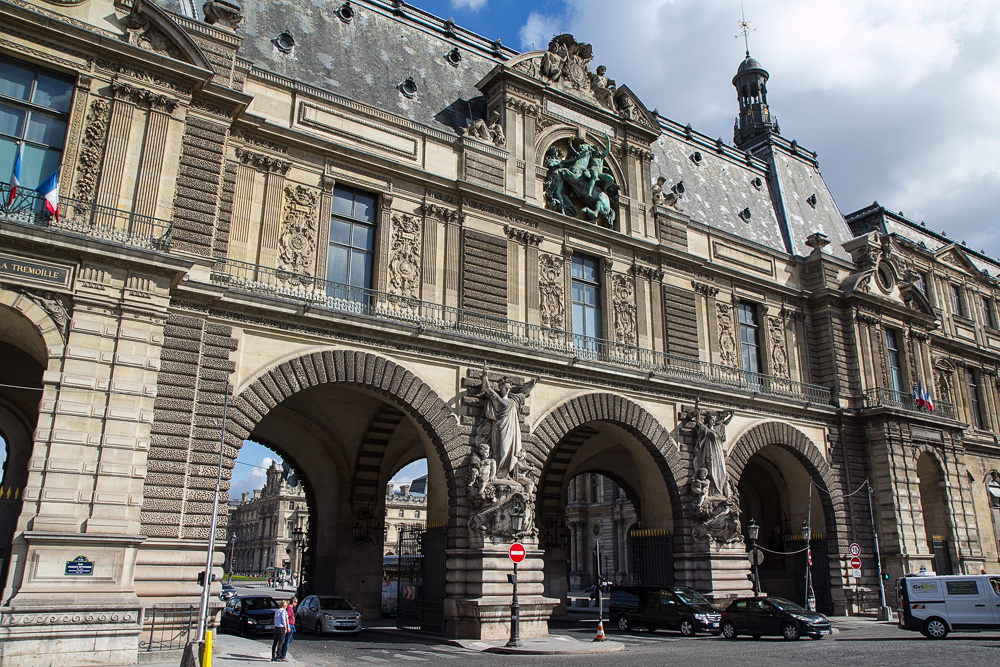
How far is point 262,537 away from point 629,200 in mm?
95039

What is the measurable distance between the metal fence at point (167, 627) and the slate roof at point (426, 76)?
15976 millimetres

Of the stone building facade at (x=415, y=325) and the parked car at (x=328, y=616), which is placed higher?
the stone building facade at (x=415, y=325)

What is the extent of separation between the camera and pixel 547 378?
25.4 m

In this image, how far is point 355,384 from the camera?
22234 mm

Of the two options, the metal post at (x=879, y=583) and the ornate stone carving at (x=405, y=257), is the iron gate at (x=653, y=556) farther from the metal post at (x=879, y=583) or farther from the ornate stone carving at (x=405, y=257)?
the ornate stone carving at (x=405, y=257)

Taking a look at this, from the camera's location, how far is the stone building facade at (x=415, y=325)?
17.4 meters

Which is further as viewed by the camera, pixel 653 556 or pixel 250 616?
pixel 653 556

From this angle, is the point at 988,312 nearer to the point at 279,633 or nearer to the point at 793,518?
the point at 793,518

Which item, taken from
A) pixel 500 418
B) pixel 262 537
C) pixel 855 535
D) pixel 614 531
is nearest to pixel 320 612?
pixel 500 418

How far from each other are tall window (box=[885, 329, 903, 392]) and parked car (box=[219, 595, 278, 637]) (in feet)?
93.3

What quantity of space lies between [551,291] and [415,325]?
6.37m

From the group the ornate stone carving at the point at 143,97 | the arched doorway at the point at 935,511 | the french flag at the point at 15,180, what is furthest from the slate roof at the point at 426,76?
the arched doorway at the point at 935,511

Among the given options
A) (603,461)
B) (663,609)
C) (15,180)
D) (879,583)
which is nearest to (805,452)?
(879,583)

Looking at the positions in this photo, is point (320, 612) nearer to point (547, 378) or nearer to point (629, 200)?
point (547, 378)
